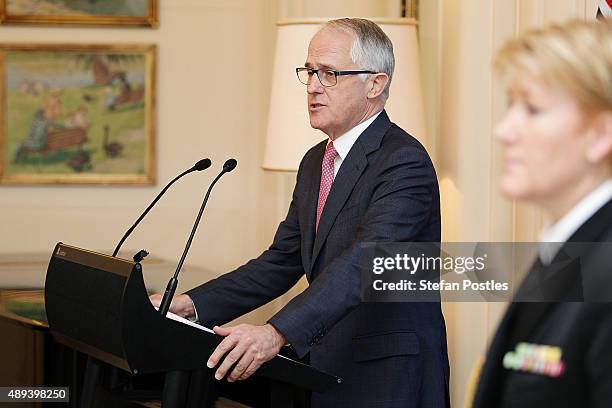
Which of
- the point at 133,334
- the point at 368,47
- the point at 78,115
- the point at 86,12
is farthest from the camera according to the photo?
the point at 78,115

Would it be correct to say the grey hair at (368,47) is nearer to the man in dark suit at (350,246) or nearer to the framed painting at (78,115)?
the man in dark suit at (350,246)

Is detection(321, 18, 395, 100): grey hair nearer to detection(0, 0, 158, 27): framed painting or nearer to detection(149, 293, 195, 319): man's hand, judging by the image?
detection(149, 293, 195, 319): man's hand

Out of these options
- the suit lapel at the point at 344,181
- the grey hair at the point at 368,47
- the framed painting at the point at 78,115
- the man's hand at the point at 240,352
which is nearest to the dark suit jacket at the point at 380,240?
the suit lapel at the point at 344,181

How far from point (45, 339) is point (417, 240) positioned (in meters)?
1.35

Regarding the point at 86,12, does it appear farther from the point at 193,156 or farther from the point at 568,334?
the point at 568,334

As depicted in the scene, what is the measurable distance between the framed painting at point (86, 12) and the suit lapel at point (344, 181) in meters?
3.59

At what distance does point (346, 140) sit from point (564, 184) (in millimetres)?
1980

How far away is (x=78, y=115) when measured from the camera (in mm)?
6609

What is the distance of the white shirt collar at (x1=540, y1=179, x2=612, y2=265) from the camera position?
127 centimetres

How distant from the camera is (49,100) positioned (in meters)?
6.58

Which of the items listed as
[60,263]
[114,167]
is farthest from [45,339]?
[114,167]

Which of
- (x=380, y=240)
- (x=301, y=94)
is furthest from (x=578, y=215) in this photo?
(x=301, y=94)

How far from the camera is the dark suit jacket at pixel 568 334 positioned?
47.3 inches

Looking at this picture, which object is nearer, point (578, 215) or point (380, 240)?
point (578, 215)
